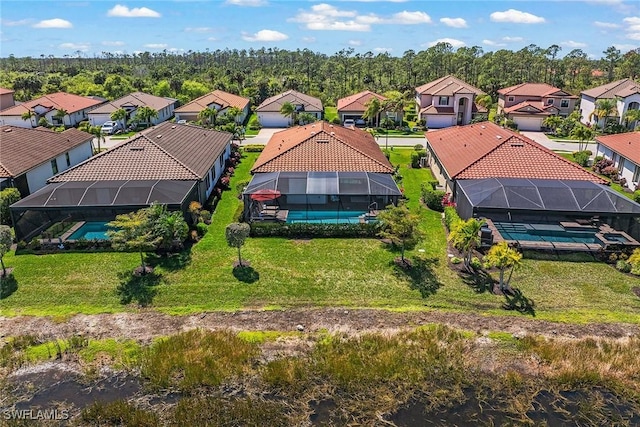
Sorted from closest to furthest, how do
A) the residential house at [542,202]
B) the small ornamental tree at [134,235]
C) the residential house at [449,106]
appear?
the small ornamental tree at [134,235], the residential house at [542,202], the residential house at [449,106]

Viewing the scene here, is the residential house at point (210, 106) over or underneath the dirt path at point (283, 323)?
over

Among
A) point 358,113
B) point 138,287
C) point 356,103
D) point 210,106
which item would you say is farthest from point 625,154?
point 210,106

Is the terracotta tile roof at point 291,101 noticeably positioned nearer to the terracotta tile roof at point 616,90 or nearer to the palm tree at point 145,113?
the palm tree at point 145,113

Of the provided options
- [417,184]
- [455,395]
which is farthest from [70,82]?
[455,395]

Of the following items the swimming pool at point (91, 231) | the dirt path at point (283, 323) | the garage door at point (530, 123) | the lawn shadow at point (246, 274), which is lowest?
the dirt path at point (283, 323)

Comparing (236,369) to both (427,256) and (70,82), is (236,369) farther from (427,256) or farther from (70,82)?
(70,82)

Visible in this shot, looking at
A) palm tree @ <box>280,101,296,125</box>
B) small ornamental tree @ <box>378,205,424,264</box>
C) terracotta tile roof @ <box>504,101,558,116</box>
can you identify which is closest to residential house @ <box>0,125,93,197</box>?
small ornamental tree @ <box>378,205,424,264</box>

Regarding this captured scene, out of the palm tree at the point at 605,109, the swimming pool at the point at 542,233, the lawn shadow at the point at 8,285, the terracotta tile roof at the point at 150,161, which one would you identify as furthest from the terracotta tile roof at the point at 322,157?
the palm tree at the point at 605,109
